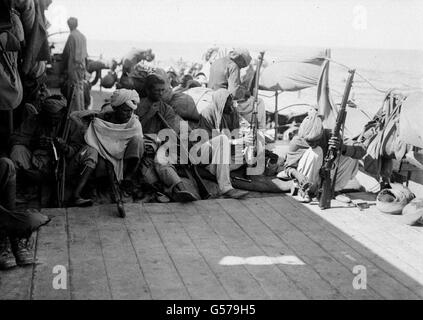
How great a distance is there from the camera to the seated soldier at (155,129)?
228 inches

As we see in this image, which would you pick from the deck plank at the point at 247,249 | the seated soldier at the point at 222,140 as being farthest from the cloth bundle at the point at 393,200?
the deck plank at the point at 247,249

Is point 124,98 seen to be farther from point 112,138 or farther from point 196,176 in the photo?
point 196,176

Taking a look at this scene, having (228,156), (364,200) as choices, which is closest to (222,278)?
(228,156)

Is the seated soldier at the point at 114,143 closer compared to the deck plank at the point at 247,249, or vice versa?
the deck plank at the point at 247,249

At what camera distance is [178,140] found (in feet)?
20.2

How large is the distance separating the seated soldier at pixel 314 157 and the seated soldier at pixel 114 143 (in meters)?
1.86

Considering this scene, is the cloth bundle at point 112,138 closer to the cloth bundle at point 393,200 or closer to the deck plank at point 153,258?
the deck plank at point 153,258

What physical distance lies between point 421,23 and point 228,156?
2462 millimetres

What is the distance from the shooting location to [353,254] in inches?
178

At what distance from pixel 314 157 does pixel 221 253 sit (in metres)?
2.15

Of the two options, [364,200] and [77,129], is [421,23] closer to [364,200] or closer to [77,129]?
[364,200]

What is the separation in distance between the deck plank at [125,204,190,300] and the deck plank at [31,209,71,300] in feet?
1.90

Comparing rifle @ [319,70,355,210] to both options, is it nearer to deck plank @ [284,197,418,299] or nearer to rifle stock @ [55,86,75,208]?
deck plank @ [284,197,418,299]

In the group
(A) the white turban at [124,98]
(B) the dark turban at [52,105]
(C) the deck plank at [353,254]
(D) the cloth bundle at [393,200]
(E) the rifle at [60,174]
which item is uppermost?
(A) the white turban at [124,98]
